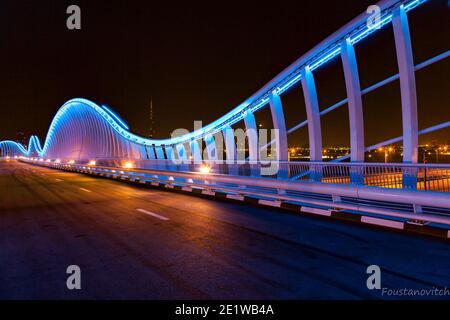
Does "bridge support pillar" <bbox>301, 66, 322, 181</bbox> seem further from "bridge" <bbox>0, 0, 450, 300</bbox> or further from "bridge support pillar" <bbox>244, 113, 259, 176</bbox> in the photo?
"bridge support pillar" <bbox>244, 113, 259, 176</bbox>

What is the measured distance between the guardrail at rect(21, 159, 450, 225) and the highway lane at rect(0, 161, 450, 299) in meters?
0.63

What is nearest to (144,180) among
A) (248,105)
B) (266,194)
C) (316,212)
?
(248,105)

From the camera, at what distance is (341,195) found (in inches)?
343

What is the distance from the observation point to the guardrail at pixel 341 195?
23.0 ft

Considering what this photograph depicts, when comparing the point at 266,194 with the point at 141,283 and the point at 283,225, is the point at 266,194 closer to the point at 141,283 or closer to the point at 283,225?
the point at 283,225

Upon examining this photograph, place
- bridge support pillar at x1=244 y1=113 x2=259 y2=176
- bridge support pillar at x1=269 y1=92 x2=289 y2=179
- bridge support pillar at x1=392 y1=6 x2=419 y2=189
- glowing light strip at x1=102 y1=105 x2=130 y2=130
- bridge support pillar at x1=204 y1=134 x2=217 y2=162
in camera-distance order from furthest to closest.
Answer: glowing light strip at x1=102 y1=105 x2=130 y2=130 < bridge support pillar at x1=204 y1=134 x2=217 y2=162 < bridge support pillar at x1=244 y1=113 x2=259 y2=176 < bridge support pillar at x1=269 y1=92 x2=289 y2=179 < bridge support pillar at x1=392 y1=6 x2=419 y2=189

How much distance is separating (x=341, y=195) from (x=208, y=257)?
4.31 metres

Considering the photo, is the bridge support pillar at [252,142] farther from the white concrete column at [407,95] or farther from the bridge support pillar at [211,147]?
the white concrete column at [407,95]

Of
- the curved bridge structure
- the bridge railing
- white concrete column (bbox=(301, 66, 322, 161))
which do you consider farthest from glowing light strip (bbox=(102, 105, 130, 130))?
white concrete column (bbox=(301, 66, 322, 161))

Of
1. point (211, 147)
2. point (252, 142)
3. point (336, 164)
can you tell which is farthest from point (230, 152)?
point (336, 164)

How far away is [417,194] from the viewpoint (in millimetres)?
7062

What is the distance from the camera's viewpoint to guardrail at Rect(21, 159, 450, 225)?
23.0 ft
